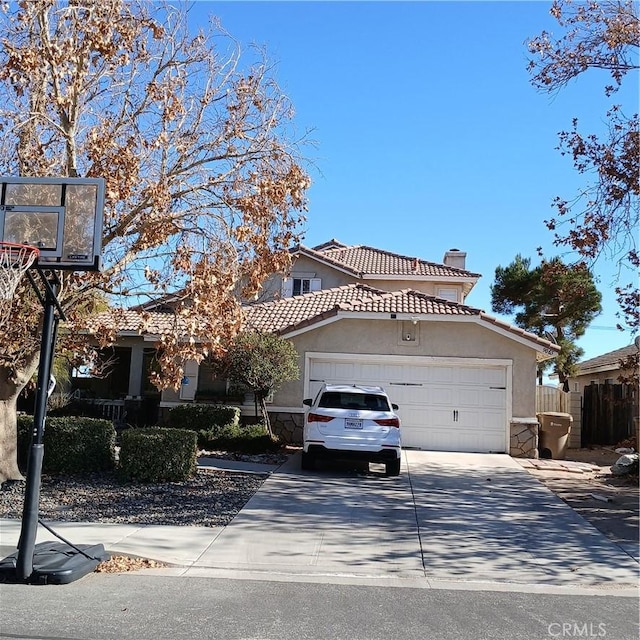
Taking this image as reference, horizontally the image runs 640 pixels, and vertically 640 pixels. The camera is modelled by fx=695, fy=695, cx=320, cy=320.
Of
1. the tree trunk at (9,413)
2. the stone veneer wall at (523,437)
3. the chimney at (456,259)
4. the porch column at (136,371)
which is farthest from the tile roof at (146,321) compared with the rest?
the chimney at (456,259)

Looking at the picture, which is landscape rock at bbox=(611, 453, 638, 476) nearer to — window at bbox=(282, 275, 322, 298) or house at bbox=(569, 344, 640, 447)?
house at bbox=(569, 344, 640, 447)

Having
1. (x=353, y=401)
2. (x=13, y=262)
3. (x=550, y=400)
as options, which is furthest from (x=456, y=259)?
(x=13, y=262)

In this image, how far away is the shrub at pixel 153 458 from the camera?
11.9 m

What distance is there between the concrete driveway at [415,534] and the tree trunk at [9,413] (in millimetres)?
4034

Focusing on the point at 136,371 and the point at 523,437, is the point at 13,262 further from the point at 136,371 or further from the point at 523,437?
the point at 136,371

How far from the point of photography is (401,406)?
17.8 m

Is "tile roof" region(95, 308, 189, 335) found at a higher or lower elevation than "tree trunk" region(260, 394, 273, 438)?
higher

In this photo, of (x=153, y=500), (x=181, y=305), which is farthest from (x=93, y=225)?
(x=153, y=500)

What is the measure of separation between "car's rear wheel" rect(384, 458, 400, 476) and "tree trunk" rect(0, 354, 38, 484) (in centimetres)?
647

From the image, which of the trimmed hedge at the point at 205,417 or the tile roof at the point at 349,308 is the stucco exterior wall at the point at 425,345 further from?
the trimmed hedge at the point at 205,417

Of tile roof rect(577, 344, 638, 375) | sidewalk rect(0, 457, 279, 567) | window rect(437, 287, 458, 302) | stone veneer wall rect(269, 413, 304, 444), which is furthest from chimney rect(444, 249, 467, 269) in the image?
sidewalk rect(0, 457, 279, 567)

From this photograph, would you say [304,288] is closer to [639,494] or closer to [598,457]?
[598,457]

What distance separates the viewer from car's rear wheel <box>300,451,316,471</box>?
13.2 metres

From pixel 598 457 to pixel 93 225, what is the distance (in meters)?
15.9
